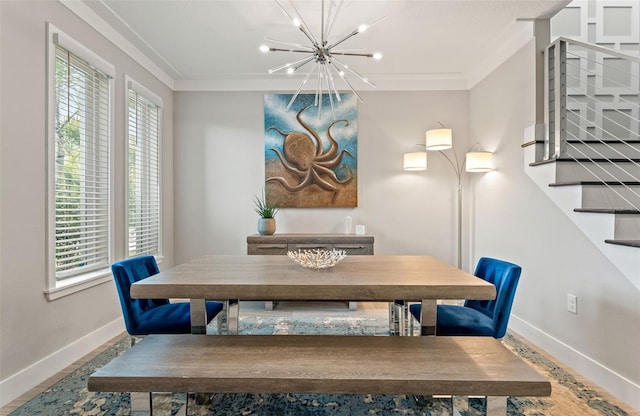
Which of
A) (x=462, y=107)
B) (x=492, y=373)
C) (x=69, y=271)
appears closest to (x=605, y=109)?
(x=462, y=107)

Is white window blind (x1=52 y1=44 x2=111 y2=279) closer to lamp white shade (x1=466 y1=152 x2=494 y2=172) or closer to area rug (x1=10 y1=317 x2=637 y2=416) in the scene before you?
area rug (x1=10 y1=317 x2=637 y2=416)

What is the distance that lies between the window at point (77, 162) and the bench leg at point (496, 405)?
265 cm

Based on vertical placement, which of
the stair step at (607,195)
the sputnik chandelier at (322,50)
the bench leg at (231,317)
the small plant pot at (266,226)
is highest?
the sputnik chandelier at (322,50)

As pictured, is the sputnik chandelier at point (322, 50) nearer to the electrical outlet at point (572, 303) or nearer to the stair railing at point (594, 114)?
the stair railing at point (594, 114)

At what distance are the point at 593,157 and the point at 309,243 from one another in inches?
105

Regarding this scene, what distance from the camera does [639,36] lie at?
10.9 ft

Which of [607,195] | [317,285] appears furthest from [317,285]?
[607,195]

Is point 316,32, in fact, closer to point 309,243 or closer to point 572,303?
point 309,243

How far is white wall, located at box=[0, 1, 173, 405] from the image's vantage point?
2014 millimetres

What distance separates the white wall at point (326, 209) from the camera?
14.2ft

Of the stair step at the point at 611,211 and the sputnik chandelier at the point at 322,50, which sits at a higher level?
the sputnik chandelier at the point at 322,50

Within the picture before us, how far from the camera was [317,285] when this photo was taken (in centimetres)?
161

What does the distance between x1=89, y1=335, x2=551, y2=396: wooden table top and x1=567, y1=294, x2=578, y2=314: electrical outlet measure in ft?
3.92

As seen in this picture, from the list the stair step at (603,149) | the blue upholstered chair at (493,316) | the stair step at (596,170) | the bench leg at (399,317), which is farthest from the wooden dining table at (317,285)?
the stair step at (603,149)
